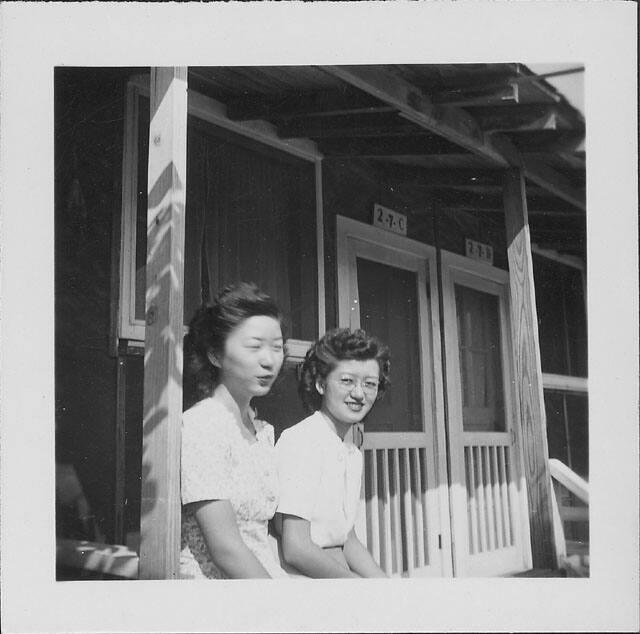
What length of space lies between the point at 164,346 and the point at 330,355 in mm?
1384

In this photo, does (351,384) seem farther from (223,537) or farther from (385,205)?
(385,205)

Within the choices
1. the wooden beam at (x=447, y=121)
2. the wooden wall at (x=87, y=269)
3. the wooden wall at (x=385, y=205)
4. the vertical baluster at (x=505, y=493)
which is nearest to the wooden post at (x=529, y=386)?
the wooden beam at (x=447, y=121)

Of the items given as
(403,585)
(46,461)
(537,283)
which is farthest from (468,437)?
(46,461)

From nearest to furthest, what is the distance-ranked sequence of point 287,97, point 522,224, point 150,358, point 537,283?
1. point 150,358
2. point 287,97
3. point 522,224
4. point 537,283

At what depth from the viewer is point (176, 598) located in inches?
146

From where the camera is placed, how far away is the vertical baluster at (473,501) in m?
6.29

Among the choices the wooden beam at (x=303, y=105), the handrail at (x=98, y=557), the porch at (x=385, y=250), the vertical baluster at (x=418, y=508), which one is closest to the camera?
the porch at (x=385, y=250)

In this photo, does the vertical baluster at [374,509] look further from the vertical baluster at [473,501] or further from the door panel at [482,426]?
the vertical baluster at [473,501]

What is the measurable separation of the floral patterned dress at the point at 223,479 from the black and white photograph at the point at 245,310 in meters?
0.01

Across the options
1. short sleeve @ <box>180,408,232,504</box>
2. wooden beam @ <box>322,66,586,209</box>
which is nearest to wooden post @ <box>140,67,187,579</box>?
short sleeve @ <box>180,408,232,504</box>

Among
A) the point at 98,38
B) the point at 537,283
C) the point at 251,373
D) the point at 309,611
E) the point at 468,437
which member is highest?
the point at 98,38

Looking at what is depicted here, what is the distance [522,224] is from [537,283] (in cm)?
216

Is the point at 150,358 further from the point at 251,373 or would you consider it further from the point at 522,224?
the point at 522,224

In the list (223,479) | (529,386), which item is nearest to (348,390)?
(223,479)
